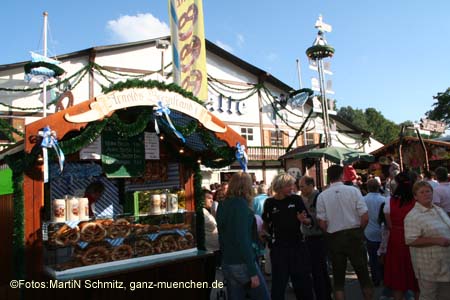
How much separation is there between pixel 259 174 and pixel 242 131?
9.39ft

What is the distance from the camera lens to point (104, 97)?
13.4ft

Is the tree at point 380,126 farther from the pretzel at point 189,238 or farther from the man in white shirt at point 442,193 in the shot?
the pretzel at point 189,238

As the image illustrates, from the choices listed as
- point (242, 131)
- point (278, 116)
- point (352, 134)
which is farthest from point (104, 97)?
point (352, 134)

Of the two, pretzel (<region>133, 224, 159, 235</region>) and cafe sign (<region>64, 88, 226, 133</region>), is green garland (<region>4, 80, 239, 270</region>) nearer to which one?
cafe sign (<region>64, 88, 226, 133</region>)

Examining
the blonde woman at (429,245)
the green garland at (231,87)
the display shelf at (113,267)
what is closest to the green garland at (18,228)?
the display shelf at (113,267)

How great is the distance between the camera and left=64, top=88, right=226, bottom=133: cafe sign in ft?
13.1

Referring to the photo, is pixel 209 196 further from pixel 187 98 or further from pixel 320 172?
pixel 320 172

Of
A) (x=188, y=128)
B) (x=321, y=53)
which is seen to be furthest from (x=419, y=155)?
(x=188, y=128)

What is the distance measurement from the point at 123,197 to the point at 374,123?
248 ft

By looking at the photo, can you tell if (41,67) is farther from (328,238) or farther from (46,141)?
(328,238)

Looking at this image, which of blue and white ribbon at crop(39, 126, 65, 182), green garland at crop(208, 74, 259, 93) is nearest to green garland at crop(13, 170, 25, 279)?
blue and white ribbon at crop(39, 126, 65, 182)

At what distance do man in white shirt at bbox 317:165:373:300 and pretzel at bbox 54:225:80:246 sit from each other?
2.92 metres

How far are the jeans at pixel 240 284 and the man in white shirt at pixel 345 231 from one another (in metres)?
1.29

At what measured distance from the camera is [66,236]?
413cm
